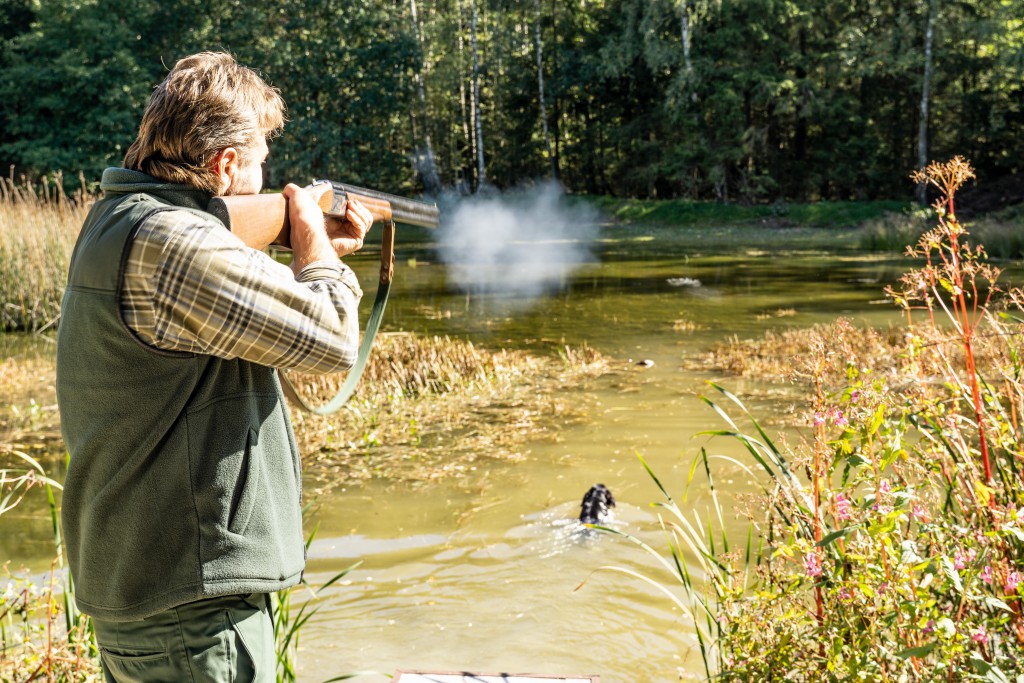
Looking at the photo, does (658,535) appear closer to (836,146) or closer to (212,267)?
(212,267)

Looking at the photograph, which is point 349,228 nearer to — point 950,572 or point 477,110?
point 950,572

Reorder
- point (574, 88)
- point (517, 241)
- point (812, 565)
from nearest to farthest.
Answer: point (812, 565)
point (517, 241)
point (574, 88)

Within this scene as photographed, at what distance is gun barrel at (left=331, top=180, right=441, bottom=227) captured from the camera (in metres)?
2.89

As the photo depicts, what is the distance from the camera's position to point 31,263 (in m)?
12.8

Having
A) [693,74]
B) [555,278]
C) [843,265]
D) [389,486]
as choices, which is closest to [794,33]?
[693,74]

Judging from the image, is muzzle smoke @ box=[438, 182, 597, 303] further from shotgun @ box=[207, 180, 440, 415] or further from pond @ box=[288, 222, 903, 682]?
shotgun @ box=[207, 180, 440, 415]

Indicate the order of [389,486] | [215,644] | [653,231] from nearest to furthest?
[215,644]
[389,486]
[653,231]

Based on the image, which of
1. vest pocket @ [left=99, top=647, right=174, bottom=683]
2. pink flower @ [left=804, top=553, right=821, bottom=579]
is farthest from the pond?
vest pocket @ [left=99, top=647, right=174, bottom=683]

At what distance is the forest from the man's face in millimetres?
28968

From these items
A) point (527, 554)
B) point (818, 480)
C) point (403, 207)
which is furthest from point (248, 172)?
point (527, 554)

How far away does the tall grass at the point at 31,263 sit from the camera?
41.8 feet

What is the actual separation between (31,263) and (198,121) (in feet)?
40.8

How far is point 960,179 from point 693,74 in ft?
104

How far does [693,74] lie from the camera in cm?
3262
